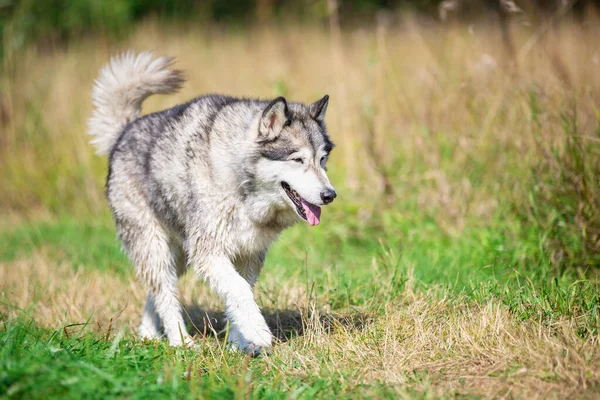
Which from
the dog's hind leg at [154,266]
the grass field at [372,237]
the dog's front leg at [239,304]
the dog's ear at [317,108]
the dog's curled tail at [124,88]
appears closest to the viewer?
the grass field at [372,237]

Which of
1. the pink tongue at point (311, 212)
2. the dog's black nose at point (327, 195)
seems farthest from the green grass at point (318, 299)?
the dog's black nose at point (327, 195)

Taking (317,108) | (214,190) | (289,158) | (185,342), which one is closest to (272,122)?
(289,158)

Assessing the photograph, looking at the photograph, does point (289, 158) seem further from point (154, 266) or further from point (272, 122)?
point (154, 266)

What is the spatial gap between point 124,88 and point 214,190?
1.52m

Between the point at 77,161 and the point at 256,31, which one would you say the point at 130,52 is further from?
the point at 256,31

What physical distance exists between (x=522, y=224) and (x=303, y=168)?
7.94 feet

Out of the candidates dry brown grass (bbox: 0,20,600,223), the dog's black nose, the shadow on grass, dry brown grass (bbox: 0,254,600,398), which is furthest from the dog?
dry brown grass (bbox: 0,20,600,223)

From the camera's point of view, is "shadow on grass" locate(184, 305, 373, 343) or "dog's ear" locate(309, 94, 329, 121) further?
"dog's ear" locate(309, 94, 329, 121)

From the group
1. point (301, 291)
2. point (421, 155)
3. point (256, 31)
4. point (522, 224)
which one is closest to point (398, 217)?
point (421, 155)

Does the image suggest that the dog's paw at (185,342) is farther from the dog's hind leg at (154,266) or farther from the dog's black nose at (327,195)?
the dog's black nose at (327,195)

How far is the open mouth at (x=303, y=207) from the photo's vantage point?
13.2 feet

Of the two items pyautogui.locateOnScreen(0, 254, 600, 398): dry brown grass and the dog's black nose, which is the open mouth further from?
pyautogui.locateOnScreen(0, 254, 600, 398): dry brown grass

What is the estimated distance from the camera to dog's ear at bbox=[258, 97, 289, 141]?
409 cm

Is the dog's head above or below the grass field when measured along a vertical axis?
above
